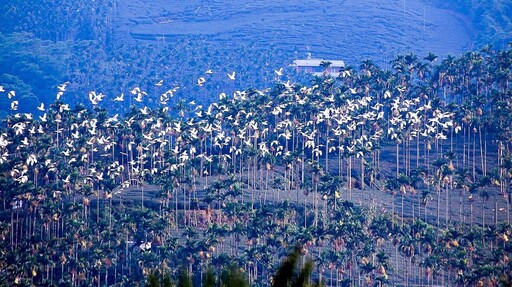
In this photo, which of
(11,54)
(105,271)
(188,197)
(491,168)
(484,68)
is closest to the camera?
(105,271)

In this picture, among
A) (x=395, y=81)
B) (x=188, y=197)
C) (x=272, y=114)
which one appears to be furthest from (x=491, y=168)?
(x=188, y=197)

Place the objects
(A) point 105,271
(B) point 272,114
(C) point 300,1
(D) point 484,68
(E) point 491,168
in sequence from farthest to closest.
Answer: (C) point 300,1, (D) point 484,68, (B) point 272,114, (E) point 491,168, (A) point 105,271

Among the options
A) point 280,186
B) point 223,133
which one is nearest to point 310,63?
point 223,133

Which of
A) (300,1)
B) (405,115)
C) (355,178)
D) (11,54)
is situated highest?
(300,1)

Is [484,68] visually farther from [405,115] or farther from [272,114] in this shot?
[272,114]

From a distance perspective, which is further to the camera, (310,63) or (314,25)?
(314,25)

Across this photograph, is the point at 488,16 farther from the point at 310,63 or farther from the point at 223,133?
the point at 223,133

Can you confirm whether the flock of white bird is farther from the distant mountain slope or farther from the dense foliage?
the distant mountain slope

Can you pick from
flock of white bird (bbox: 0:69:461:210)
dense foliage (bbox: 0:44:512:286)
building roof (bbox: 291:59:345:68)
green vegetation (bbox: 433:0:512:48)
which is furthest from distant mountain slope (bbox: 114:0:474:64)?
flock of white bird (bbox: 0:69:461:210)
